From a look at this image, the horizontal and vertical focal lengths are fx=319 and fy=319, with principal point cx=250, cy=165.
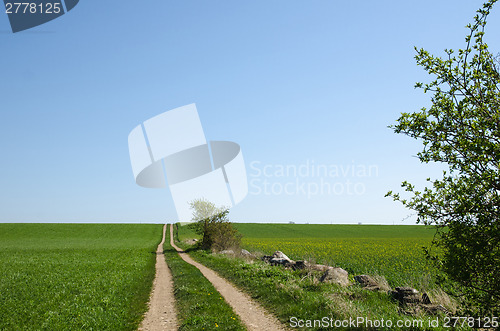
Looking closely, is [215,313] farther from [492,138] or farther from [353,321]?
[492,138]

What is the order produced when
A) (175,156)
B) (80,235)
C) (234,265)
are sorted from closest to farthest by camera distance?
(234,265)
(175,156)
(80,235)

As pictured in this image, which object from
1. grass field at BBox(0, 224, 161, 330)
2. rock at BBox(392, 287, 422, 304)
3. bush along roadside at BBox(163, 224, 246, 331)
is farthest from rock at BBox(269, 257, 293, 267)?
rock at BBox(392, 287, 422, 304)

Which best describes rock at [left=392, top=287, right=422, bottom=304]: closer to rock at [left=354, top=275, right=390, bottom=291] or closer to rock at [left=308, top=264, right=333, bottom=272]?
rock at [left=354, top=275, right=390, bottom=291]

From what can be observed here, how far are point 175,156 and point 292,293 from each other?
21.0 m

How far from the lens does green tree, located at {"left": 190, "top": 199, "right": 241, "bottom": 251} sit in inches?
1550

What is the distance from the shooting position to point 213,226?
41500mm

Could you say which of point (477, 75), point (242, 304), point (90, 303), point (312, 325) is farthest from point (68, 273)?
point (477, 75)

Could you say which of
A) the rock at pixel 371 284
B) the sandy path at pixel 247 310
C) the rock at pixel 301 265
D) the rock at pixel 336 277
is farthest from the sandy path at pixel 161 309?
the rock at pixel 371 284

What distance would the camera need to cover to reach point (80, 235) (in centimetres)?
8294

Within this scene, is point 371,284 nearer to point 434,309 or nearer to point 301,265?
point 434,309

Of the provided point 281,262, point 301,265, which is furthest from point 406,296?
point 281,262

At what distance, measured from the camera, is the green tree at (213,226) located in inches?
1550

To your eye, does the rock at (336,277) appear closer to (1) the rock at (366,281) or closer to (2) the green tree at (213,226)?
(1) the rock at (366,281)

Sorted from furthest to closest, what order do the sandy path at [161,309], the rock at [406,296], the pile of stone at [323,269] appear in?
1. the pile of stone at [323,269]
2. the rock at [406,296]
3. the sandy path at [161,309]
